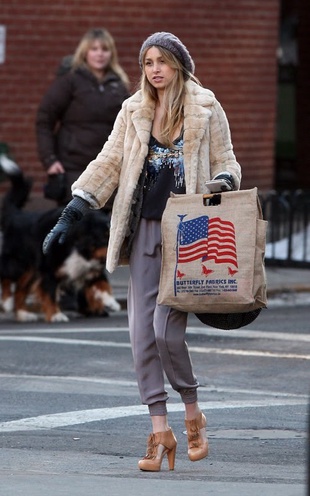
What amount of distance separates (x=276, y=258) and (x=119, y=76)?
4.67 metres

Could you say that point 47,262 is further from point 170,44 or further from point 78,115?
point 170,44

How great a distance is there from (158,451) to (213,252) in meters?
0.95

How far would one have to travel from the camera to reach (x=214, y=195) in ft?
23.2

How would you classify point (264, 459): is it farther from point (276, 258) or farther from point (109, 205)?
point (276, 258)

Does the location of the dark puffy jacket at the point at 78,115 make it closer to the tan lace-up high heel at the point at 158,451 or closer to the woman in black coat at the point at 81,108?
the woman in black coat at the point at 81,108

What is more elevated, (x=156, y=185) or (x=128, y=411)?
(x=156, y=185)

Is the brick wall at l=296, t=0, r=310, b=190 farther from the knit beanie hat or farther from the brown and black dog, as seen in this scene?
the knit beanie hat

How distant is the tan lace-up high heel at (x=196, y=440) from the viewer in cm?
727

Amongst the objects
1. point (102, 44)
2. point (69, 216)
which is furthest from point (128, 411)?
point (102, 44)

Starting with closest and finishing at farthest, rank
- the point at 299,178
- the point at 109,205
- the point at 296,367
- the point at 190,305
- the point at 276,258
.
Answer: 1. the point at 190,305
2. the point at 296,367
3. the point at 109,205
4. the point at 276,258
5. the point at 299,178

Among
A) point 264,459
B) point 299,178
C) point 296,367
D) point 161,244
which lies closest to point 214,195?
point 161,244

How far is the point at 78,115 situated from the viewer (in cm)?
1351

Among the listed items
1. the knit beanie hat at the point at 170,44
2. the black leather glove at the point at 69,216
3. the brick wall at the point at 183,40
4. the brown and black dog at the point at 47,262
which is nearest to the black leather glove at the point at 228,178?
the knit beanie hat at the point at 170,44

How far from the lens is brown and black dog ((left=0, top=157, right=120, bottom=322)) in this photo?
1308 centimetres
